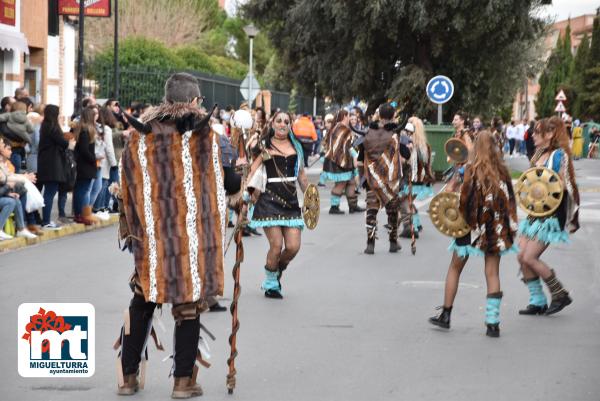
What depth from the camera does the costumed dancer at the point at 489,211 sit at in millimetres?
9000

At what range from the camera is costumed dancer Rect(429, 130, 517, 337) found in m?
9.00

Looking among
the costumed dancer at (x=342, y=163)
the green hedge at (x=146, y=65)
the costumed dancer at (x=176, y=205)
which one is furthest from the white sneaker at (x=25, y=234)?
the green hedge at (x=146, y=65)

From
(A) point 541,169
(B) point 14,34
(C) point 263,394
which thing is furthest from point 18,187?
(B) point 14,34

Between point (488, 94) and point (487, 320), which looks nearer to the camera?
point (487, 320)

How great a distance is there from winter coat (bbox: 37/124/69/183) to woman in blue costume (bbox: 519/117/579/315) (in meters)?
7.67

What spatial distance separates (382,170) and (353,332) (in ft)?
18.6

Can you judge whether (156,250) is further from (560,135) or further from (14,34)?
(14,34)

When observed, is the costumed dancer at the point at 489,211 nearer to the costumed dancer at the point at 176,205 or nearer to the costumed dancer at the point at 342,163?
the costumed dancer at the point at 176,205

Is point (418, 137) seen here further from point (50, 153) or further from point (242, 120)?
point (50, 153)

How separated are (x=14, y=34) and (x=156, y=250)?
71.5 ft

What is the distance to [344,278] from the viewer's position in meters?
12.2

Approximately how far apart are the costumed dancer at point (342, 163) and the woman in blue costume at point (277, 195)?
959 centimetres

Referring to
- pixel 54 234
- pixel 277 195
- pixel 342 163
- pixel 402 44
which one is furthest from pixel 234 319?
pixel 402 44

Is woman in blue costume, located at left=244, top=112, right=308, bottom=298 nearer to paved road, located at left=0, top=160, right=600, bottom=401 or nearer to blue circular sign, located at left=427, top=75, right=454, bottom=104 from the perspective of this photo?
paved road, located at left=0, top=160, right=600, bottom=401
